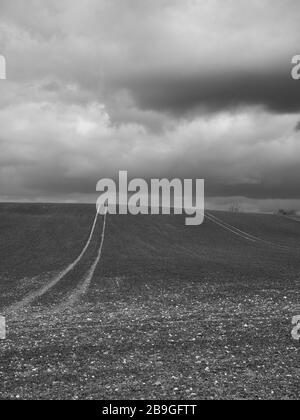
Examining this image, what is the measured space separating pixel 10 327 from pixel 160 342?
7.04 metres

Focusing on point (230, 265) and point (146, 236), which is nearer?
point (230, 265)

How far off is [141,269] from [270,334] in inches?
811

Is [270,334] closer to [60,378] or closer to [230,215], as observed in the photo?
[60,378]

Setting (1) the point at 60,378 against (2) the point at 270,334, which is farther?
(2) the point at 270,334

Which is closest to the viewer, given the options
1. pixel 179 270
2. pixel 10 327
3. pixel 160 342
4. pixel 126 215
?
pixel 160 342

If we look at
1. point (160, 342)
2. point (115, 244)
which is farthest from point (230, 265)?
point (160, 342)

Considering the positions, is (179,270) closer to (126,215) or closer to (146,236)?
(146,236)

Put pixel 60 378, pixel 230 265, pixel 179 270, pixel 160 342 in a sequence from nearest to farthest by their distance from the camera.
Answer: pixel 60 378
pixel 160 342
pixel 179 270
pixel 230 265

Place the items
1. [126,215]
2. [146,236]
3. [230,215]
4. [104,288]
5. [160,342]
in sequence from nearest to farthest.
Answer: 1. [160,342]
2. [104,288]
3. [146,236]
4. [126,215]
5. [230,215]

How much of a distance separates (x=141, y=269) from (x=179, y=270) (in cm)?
322
